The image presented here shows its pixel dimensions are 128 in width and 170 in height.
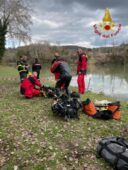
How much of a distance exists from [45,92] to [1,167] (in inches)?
249

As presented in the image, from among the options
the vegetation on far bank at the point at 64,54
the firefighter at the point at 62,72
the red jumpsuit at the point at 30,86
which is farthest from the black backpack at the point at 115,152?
the vegetation on far bank at the point at 64,54

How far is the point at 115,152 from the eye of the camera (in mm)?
6504

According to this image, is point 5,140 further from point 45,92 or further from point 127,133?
point 45,92

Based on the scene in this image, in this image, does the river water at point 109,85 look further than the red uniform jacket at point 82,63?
Yes

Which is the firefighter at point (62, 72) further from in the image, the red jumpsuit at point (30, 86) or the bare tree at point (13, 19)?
the bare tree at point (13, 19)

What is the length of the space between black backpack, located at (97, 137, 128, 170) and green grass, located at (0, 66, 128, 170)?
0.23m

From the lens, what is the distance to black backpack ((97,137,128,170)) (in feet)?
20.5

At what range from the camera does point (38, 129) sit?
8.55 metres

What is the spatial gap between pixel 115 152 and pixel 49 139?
81.1 inches

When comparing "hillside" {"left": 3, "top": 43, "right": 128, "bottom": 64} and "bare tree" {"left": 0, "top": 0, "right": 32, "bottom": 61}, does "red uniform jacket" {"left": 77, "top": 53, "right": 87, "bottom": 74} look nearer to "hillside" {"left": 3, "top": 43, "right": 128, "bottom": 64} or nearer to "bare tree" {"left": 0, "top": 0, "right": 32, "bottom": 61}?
"bare tree" {"left": 0, "top": 0, "right": 32, "bottom": 61}

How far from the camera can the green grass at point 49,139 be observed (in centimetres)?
675

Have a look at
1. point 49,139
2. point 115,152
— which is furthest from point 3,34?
point 115,152

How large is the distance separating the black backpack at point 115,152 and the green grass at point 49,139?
226mm


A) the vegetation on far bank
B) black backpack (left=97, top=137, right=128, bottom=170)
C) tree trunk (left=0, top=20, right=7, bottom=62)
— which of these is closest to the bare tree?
tree trunk (left=0, top=20, right=7, bottom=62)
